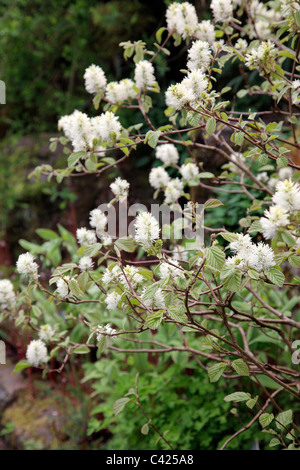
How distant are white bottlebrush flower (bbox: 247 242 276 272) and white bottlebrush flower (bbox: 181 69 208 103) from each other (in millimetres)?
441

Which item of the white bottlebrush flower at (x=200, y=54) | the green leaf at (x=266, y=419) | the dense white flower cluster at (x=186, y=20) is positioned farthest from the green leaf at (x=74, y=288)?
the dense white flower cluster at (x=186, y=20)

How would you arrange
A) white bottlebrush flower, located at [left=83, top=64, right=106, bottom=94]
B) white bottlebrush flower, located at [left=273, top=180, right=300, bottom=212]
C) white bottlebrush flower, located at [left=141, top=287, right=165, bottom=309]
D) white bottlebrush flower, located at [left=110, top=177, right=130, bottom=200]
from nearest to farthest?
white bottlebrush flower, located at [left=273, top=180, right=300, bottom=212] < white bottlebrush flower, located at [left=141, top=287, right=165, bottom=309] < white bottlebrush flower, located at [left=110, top=177, right=130, bottom=200] < white bottlebrush flower, located at [left=83, top=64, right=106, bottom=94]

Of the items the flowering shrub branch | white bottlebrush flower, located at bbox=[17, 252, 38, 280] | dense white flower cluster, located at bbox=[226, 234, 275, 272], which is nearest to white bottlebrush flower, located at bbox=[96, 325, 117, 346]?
the flowering shrub branch

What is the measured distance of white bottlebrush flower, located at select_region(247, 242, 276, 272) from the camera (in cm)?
99

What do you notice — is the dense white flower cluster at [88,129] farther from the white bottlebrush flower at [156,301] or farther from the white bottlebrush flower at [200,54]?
the white bottlebrush flower at [156,301]

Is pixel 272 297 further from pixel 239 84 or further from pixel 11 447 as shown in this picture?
pixel 239 84

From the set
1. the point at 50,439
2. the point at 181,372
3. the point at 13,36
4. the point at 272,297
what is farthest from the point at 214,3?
the point at 13,36

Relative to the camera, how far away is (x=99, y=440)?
216 centimetres

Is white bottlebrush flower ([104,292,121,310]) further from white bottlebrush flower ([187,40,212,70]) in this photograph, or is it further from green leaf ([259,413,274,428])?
white bottlebrush flower ([187,40,212,70])

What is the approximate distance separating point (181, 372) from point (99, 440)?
0.56 m

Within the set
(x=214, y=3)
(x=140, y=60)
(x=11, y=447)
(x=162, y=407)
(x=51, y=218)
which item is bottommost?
(x=11, y=447)

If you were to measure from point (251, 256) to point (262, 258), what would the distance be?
3 centimetres

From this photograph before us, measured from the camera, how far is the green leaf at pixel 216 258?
1032 millimetres
